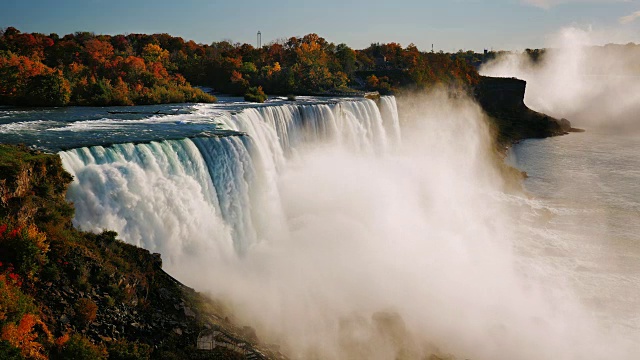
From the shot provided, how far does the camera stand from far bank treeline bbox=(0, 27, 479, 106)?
96.2 feet

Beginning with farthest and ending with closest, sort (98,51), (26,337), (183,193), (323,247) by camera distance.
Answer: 1. (98,51)
2. (323,247)
3. (183,193)
4. (26,337)

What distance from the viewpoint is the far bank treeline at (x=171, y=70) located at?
96.2 feet

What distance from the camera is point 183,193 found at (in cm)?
1582

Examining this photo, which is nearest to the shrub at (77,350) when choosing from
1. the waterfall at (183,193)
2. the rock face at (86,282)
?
the rock face at (86,282)

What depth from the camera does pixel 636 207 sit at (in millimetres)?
30812

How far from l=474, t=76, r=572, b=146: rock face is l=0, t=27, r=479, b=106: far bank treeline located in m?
3.39

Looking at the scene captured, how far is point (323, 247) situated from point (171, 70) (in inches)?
1274

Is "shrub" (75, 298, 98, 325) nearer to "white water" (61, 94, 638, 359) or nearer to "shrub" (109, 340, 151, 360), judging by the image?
"shrub" (109, 340, 151, 360)

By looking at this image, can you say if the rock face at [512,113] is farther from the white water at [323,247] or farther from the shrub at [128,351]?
the shrub at [128,351]

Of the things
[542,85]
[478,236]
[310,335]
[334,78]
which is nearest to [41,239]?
[310,335]

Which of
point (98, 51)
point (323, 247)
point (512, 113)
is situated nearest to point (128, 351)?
point (323, 247)

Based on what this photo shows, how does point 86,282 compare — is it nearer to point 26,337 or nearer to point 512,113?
point 26,337

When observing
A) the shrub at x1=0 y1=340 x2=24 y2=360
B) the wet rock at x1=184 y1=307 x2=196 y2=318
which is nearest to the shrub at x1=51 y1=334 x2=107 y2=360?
the shrub at x1=0 y1=340 x2=24 y2=360

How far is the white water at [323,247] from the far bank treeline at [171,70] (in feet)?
35.6
